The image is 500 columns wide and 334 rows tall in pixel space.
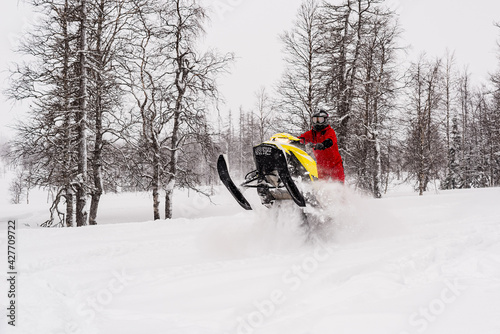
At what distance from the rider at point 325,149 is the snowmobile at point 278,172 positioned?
62cm

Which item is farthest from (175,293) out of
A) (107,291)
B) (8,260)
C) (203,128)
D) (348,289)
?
(203,128)

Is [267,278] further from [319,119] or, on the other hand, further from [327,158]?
[319,119]

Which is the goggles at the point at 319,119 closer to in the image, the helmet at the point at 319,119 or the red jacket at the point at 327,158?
the helmet at the point at 319,119

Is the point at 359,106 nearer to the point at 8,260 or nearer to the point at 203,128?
the point at 203,128

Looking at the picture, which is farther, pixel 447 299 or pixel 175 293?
pixel 175 293

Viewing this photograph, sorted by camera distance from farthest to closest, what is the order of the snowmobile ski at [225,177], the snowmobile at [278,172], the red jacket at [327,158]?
the red jacket at [327,158], the snowmobile ski at [225,177], the snowmobile at [278,172]

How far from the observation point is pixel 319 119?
5031mm

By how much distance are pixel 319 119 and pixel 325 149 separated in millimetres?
519

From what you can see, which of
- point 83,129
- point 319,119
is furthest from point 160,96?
point 319,119

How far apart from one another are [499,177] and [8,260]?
112 feet

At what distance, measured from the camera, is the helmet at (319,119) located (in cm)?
502

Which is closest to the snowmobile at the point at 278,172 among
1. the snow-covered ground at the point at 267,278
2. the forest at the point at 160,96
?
the snow-covered ground at the point at 267,278

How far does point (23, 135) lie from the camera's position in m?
10.4

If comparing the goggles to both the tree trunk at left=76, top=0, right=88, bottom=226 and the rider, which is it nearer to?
the rider
